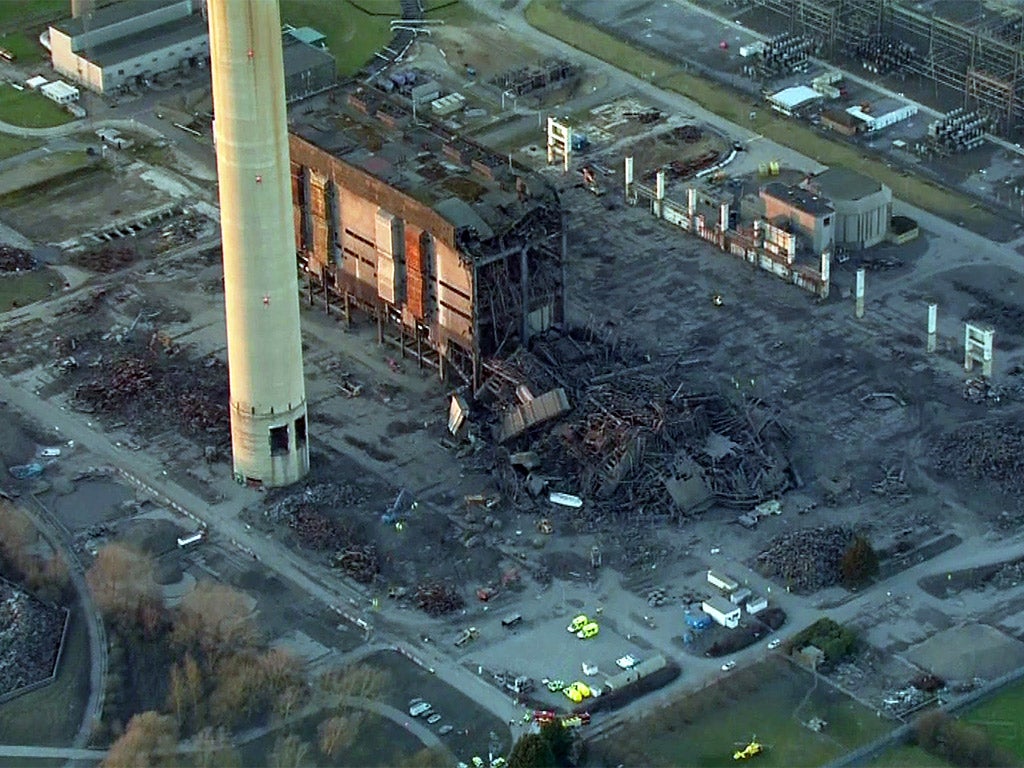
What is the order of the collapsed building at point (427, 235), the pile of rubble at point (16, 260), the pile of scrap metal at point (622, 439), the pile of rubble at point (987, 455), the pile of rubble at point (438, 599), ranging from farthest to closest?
the pile of rubble at point (16, 260) → the collapsed building at point (427, 235) → the pile of rubble at point (987, 455) → the pile of scrap metal at point (622, 439) → the pile of rubble at point (438, 599)

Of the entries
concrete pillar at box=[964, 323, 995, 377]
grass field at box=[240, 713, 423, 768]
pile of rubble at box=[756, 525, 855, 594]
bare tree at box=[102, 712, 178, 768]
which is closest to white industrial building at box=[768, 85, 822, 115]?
concrete pillar at box=[964, 323, 995, 377]

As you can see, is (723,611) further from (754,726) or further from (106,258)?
(106,258)

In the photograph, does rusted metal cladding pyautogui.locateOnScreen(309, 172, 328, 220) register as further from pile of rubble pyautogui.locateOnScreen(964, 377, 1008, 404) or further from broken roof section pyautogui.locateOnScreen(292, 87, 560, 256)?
pile of rubble pyautogui.locateOnScreen(964, 377, 1008, 404)

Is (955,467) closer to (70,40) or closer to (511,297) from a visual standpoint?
(511,297)

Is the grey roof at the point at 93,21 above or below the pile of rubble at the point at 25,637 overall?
above

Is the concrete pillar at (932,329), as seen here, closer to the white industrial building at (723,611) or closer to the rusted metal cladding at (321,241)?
the white industrial building at (723,611)

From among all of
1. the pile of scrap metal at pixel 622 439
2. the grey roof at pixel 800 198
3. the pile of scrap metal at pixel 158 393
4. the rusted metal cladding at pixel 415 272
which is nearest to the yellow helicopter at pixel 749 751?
the pile of scrap metal at pixel 622 439
